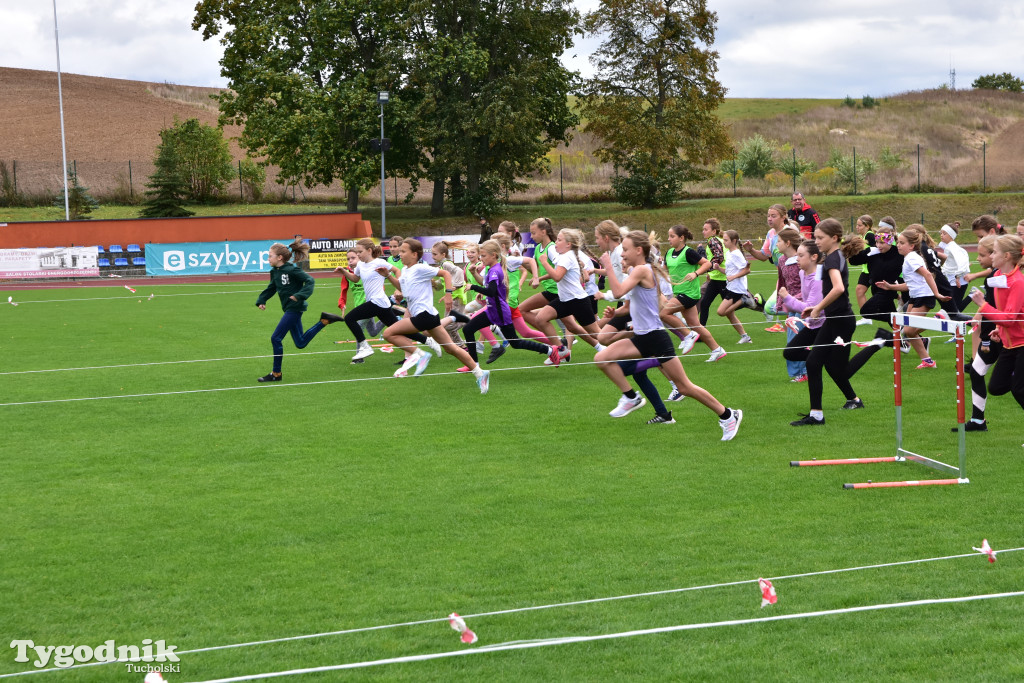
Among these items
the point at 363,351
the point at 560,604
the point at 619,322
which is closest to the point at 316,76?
the point at 363,351

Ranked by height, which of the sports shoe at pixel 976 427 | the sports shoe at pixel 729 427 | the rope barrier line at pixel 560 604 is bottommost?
the rope barrier line at pixel 560 604

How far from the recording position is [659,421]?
10266mm

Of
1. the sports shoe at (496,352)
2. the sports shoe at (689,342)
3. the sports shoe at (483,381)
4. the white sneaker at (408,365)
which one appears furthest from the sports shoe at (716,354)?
the white sneaker at (408,365)

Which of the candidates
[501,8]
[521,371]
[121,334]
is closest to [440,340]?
[521,371]

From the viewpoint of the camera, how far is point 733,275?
579 inches

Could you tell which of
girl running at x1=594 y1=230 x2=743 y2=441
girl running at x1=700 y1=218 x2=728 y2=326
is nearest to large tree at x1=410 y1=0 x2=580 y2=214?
girl running at x1=700 y1=218 x2=728 y2=326

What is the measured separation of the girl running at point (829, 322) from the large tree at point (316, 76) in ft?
116

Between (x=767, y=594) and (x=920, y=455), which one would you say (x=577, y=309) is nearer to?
(x=920, y=455)

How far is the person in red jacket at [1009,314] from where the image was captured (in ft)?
27.1

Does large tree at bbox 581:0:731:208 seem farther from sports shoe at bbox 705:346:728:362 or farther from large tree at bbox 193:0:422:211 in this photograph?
sports shoe at bbox 705:346:728:362

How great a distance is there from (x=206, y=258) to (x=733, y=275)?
24219 mm

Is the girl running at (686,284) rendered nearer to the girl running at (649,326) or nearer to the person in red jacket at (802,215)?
the girl running at (649,326)

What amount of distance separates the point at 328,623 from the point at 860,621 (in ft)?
8.85

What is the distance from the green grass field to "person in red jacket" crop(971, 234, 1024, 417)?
0.61 m
